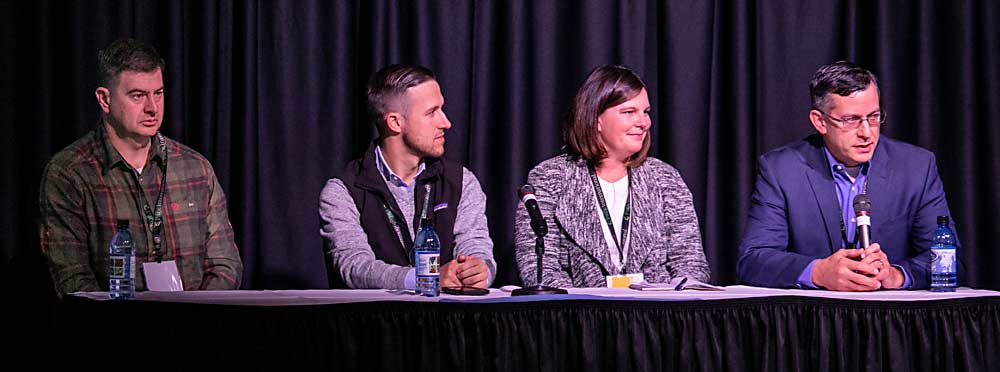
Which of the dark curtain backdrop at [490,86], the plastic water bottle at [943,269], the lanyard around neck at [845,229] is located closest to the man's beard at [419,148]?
the dark curtain backdrop at [490,86]

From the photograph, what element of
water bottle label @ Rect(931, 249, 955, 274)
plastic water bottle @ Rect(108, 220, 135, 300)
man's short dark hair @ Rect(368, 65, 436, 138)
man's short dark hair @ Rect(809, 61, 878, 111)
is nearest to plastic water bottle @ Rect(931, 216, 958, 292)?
water bottle label @ Rect(931, 249, 955, 274)

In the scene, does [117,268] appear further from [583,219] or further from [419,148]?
[583,219]

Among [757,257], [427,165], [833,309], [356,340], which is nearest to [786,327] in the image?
[833,309]

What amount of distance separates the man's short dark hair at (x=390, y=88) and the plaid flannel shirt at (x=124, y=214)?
2.29 ft

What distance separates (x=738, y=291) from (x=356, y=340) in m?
1.14

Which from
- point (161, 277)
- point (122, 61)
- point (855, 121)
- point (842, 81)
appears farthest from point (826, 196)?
point (122, 61)

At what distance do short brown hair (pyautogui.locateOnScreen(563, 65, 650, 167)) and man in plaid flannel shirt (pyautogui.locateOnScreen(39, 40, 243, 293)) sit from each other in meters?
1.41

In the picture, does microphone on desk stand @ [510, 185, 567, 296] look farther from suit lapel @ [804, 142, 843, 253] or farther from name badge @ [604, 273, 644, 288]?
suit lapel @ [804, 142, 843, 253]

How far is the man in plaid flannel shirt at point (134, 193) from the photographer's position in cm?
343

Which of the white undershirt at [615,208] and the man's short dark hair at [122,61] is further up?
the man's short dark hair at [122,61]

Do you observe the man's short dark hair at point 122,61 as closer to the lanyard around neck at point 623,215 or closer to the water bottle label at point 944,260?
the lanyard around neck at point 623,215

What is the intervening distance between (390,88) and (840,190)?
5.57ft

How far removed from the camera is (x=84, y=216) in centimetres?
345

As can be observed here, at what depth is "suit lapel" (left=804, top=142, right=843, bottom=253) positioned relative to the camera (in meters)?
3.46
